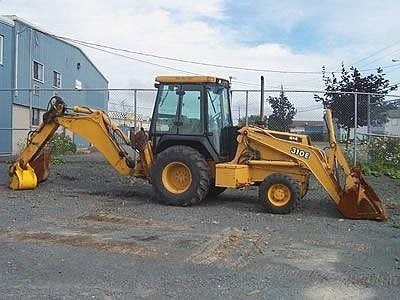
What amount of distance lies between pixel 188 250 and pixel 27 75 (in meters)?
22.4

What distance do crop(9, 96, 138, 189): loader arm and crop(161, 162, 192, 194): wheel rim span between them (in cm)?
123

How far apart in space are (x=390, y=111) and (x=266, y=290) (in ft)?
48.2

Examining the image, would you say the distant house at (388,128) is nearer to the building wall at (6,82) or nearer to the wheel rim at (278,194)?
the wheel rim at (278,194)

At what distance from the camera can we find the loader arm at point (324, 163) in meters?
10.6

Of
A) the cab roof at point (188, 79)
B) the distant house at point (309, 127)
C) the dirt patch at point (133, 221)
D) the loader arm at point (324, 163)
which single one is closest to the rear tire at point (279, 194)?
the loader arm at point (324, 163)

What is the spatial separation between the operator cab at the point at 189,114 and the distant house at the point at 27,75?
801 cm

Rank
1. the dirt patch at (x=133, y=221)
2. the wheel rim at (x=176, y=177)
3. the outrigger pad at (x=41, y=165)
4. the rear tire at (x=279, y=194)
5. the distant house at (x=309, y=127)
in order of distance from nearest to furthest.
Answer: the dirt patch at (x=133, y=221), the rear tire at (x=279, y=194), the wheel rim at (x=176, y=177), the outrigger pad at (x=41, y=165), the distant house at (x=309, y=127)

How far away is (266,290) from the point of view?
6047mm

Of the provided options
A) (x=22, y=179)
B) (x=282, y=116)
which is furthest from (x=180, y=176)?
(x=282, y=116)

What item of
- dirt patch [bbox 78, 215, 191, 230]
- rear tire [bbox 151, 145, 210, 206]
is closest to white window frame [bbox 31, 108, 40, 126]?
rear tire [bbox 151, 145, 210, 206]

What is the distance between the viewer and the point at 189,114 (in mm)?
12242

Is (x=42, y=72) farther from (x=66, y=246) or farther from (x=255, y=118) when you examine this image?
(x=66, y=246)

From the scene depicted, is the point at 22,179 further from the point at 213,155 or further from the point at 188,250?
the point at 188,250

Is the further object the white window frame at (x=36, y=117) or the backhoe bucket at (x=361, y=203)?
the white window frame at (x=36, y=117)
